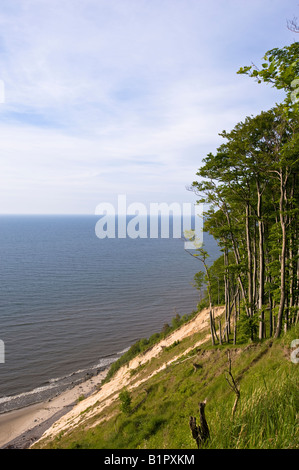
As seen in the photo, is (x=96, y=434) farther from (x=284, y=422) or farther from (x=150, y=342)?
(x=150, y=342)

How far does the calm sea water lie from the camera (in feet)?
119

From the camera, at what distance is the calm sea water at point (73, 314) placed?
3634cm

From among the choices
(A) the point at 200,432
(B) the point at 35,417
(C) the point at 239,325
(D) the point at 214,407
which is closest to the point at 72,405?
(B) the point at 35,417

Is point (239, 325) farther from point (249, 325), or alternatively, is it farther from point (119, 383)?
point (119, 383)

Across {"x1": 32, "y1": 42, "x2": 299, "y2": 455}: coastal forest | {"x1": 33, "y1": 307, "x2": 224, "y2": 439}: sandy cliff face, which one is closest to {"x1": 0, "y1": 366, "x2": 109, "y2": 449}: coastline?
{"x1": 33, "y1": 307, "x2": 224, "y2": 439}: sandy cliff face

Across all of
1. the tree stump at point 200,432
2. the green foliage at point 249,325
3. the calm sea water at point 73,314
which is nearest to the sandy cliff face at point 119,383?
the calm sea water at point 73,314

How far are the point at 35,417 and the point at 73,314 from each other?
23389mm

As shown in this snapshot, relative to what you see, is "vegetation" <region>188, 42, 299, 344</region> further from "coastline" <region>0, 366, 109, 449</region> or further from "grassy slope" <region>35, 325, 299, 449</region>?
"coastline" <region>0, 366, 109, 449</region>

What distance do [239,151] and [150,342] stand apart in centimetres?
2853

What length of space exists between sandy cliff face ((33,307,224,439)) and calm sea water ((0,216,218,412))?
6245mm

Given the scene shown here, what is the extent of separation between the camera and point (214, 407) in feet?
29.0

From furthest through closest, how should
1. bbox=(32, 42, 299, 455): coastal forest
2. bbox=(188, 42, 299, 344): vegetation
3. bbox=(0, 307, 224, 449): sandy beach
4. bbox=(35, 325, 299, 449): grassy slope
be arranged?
1. bbox=(0, 307, 224, 449): sandy beach
2. bbox=(188, 42, 299, 344): vegetation
3. bbox=(32, 42, 299, 455): coastal forest
4. bbox=(35, 325, 299, 449): grassy slope
